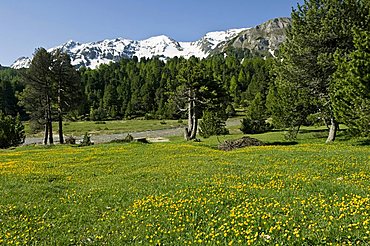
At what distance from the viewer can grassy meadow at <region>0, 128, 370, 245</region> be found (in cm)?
777

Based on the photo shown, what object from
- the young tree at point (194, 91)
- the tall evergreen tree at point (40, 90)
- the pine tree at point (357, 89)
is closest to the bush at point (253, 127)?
the young tree at point (194, 91)

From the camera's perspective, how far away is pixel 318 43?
32.3 metres

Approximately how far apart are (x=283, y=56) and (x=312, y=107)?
1167cm

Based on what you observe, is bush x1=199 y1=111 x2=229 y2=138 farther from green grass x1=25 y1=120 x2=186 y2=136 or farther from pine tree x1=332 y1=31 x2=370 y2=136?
green grass x1=25 y1=120 x2=186 y2=136

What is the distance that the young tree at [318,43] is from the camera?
3088 cm

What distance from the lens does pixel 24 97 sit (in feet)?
158

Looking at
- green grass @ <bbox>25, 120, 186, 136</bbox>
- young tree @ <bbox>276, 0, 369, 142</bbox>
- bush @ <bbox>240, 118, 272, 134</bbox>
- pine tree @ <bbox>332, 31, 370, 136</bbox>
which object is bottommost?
green grass @ <bbox>25, 120, 186, 136</bbox>

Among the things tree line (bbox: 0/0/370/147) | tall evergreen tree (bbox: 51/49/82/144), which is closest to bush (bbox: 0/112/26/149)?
tree line (bbox: 0/0/370/147)

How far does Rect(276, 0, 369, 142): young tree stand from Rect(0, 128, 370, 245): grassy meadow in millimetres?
16957

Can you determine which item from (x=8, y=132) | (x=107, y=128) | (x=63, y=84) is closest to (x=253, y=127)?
(x=63, y=84)

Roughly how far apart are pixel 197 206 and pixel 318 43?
2740 centimetres

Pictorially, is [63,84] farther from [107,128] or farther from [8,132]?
[107,128]

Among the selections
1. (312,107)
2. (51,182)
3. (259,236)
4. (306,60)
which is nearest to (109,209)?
(259,236)

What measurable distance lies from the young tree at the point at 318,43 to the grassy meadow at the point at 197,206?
668 inches
